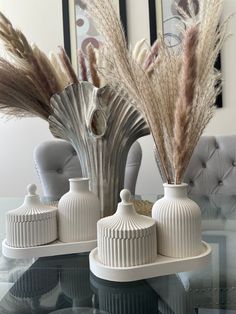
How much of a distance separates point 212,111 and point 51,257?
0.55 metres

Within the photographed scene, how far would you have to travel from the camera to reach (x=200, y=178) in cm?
192

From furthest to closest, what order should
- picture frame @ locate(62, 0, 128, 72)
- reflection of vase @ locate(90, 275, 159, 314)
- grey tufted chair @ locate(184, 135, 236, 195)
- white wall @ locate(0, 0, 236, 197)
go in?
picture frame @ locate(62, 0, 128, 72), white wall @ locate(0, 0, 236, 197), grey tufted chair @ locate(184, 135, 236, 195), reflection of vase @ locate(90, 275, 159, 314)

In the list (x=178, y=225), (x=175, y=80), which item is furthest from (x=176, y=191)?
(x=175, y=80)

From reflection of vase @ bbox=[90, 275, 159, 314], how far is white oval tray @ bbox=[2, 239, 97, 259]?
0.31 ft

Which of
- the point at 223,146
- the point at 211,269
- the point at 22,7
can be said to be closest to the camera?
the point at 211,269

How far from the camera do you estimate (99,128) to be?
94 cm

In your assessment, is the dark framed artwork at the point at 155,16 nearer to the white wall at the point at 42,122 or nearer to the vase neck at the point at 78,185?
the white wall at the point at 42,122

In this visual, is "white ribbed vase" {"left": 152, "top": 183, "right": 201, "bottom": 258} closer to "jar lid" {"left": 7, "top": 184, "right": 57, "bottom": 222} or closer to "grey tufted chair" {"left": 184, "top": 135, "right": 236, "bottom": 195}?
"jar lid" {"left": 7, "top": 184, "right": 57, "bottom": 222}

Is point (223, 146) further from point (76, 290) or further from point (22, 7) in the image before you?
point (22, 7)

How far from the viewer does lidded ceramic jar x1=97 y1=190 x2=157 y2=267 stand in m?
0.69

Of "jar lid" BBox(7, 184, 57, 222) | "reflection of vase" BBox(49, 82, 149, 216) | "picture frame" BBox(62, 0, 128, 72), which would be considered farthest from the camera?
"picture frame" BBox(62, 0, 128, 72)

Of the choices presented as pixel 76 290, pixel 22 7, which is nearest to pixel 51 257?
pixel 76 290

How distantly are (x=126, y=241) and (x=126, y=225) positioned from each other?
1.3 inches

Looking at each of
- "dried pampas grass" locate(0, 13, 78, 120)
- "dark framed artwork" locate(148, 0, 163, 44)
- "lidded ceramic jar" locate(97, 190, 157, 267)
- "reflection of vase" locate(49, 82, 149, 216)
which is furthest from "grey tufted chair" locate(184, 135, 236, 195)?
"lidded ceramic jar" locate(97, 190, 157, 267)
